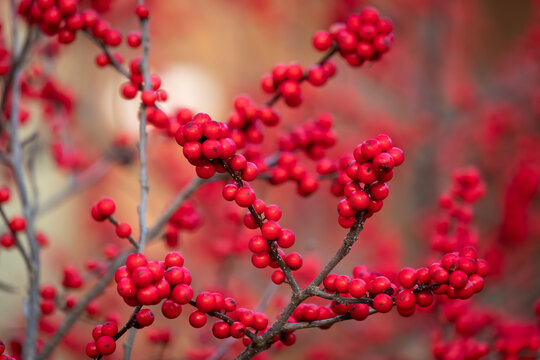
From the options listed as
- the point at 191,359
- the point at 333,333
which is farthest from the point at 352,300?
the point at 333,333

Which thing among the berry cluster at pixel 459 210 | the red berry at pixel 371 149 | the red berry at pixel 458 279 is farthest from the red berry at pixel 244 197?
the berry cluster at pixel 459 210

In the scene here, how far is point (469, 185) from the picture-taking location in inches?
31.1

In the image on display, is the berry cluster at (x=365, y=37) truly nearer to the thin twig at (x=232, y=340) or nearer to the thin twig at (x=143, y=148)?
the thin twig at (x=143, y=148)

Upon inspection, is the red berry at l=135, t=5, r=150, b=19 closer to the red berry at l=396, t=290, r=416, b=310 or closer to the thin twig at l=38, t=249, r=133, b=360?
the thin twig at l=38, t=249, r=133, b=360

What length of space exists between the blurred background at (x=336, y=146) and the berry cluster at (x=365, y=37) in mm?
384

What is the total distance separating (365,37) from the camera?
2.30 ft

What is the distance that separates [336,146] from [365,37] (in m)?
1.97

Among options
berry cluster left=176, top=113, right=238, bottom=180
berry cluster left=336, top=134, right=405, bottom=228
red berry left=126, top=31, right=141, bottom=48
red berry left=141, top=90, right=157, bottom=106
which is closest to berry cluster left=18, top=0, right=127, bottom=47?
red berry left=126, top=31, right=141, bottom=48

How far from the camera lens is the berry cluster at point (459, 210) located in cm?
78

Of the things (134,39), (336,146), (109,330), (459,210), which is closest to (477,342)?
(459,210)

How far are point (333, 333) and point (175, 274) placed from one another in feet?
7.77

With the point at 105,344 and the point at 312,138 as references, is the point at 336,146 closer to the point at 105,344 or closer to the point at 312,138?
the point at 312,138

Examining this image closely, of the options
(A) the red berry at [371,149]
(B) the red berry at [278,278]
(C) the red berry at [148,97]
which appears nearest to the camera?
(A) the red berry at [371,149]

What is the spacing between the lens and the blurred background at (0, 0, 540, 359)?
1.67 m
